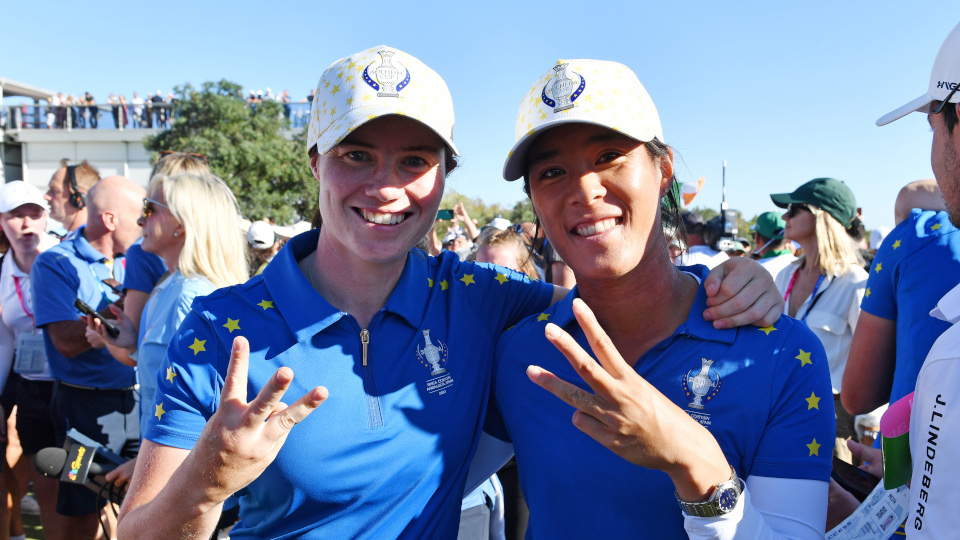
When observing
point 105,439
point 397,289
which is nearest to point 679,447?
point 397,289

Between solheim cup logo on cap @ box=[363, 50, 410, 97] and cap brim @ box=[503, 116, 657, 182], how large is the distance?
39 cm

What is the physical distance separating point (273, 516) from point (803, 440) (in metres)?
1.43

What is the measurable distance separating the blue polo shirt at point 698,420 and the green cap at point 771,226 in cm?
620

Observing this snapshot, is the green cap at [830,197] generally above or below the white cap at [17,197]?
above

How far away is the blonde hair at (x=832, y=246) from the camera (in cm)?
461

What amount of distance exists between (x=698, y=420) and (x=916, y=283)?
1.55m

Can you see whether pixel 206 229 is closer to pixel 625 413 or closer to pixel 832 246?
pixel 625 413

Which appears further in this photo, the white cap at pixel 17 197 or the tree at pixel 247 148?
the tree at pixel 247 148

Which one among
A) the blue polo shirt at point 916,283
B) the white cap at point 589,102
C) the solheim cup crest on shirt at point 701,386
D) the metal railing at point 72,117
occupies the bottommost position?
the solheim cup crest on shirt at point 701,386

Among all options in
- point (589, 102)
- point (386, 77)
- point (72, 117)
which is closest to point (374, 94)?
point (386, 77)

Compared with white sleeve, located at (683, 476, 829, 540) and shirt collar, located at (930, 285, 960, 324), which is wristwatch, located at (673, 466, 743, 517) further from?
shirt collar, located at (930, 285, 960, 324)

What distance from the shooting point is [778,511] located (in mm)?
1488

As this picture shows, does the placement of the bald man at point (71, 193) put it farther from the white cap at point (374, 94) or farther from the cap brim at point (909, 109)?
the cap brim at point (909, 109)

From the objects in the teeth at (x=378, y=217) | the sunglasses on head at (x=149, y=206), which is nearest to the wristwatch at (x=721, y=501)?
the teeth at (x=378, y=217)
